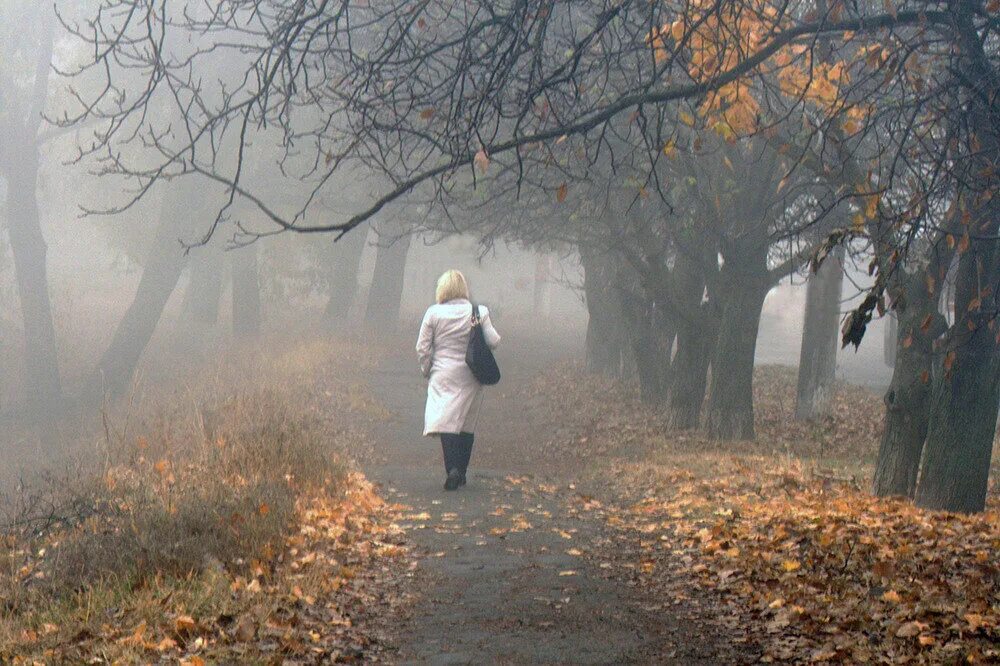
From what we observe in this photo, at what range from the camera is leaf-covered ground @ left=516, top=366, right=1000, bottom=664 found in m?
5.79

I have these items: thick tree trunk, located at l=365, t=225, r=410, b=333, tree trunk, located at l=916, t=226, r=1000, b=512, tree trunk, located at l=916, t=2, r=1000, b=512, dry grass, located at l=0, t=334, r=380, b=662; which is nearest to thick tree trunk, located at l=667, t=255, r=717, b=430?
dry grass, located at l=0, t=334, r=380, b=662

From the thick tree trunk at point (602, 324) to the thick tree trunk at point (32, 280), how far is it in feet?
38.9

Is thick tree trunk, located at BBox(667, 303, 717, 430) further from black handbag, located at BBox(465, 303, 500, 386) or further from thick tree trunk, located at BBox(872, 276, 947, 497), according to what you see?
black handbag, located at BBox(465, 303, 500, 386)

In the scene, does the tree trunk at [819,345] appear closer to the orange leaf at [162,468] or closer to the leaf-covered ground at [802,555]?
the leaf-covered ground at [802,555]

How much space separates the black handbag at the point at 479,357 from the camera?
11.5 metres

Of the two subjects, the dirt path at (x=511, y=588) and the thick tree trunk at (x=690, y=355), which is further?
the thick tree trunk at (x=690, y=355)

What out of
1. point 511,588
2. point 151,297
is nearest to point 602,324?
point 151,297

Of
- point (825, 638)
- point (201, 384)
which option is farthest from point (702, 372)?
point (825, 638)

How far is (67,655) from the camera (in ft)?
18.7

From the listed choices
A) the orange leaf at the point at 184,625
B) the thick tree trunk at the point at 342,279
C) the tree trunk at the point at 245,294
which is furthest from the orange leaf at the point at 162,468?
the thick tree trunk at the point at 342,279

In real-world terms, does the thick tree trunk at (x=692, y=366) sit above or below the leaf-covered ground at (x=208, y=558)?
above

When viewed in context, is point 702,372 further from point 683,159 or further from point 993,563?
point 993,563

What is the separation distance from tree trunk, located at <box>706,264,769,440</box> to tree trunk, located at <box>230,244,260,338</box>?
19094mm

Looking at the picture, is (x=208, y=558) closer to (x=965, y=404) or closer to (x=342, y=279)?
(x=965, y=404)
